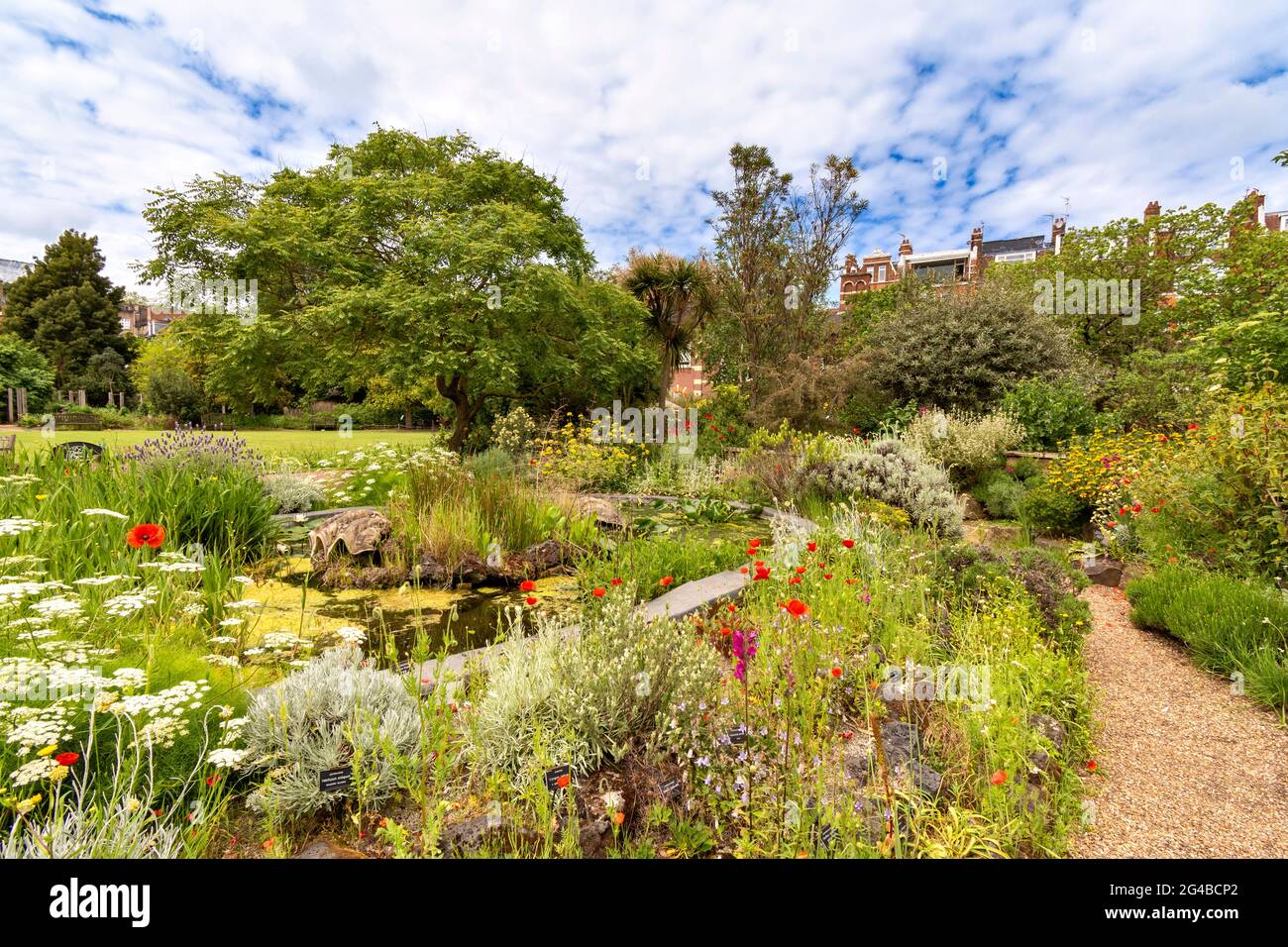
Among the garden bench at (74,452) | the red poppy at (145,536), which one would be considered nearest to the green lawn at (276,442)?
the garden bench at (74,452)

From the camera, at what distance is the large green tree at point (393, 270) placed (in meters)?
10.8

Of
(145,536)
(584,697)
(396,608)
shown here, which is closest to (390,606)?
(396,608)

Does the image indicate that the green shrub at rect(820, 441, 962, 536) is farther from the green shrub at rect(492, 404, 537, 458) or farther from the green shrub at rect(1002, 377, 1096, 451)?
the green shrub at rect(492, 404, 537, 458)

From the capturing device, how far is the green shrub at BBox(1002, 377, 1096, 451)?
9359 millimetres

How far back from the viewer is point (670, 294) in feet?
55.7

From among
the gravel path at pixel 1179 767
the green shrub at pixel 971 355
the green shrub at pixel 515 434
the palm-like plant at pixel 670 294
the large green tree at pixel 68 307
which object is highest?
the large green tree at pixel 68 307

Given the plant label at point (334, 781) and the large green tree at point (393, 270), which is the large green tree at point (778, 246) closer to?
the large green tree at point (393, 270)

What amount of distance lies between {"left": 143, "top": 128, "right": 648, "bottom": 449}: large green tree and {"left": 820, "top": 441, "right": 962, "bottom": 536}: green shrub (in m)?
6.81

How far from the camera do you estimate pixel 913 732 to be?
208cm

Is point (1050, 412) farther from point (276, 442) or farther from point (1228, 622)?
point (276, 442)

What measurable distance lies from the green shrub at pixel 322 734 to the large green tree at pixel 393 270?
9.22m

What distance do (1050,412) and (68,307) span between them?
46544mm
